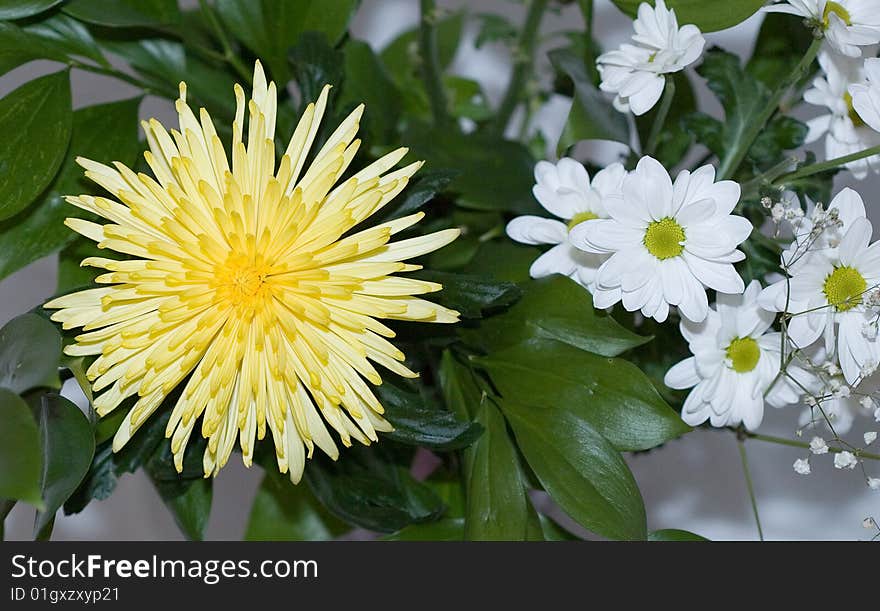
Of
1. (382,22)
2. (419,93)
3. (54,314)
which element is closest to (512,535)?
(54,314)

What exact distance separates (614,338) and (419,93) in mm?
326

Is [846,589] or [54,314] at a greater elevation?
[54,314]

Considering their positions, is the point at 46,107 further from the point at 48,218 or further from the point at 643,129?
the point at 643,129

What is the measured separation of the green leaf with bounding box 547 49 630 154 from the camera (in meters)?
0.44

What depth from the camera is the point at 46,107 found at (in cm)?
44

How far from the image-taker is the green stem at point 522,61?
0.62 meters

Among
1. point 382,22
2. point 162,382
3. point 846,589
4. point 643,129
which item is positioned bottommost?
point 846,589

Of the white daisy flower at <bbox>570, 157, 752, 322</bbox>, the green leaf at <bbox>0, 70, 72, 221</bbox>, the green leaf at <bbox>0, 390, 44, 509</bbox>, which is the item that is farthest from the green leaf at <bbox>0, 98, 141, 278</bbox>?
the white daisy flower at <bbox>570, 157, 752, 322</bbox>

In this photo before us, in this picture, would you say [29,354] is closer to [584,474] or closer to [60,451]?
[60,451]

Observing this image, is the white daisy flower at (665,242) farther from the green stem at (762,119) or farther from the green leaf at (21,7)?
the green leaf at (21,7)

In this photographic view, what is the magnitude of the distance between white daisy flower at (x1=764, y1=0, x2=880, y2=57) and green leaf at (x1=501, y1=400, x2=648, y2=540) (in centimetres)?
19

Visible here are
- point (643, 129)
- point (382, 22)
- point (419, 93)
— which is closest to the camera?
point (643, 129)

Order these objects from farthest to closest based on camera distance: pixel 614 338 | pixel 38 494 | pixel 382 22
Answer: pixel 382 22 → pixel 614 338 → pixel 38 494

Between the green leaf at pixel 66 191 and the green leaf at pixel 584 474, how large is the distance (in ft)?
0.74
